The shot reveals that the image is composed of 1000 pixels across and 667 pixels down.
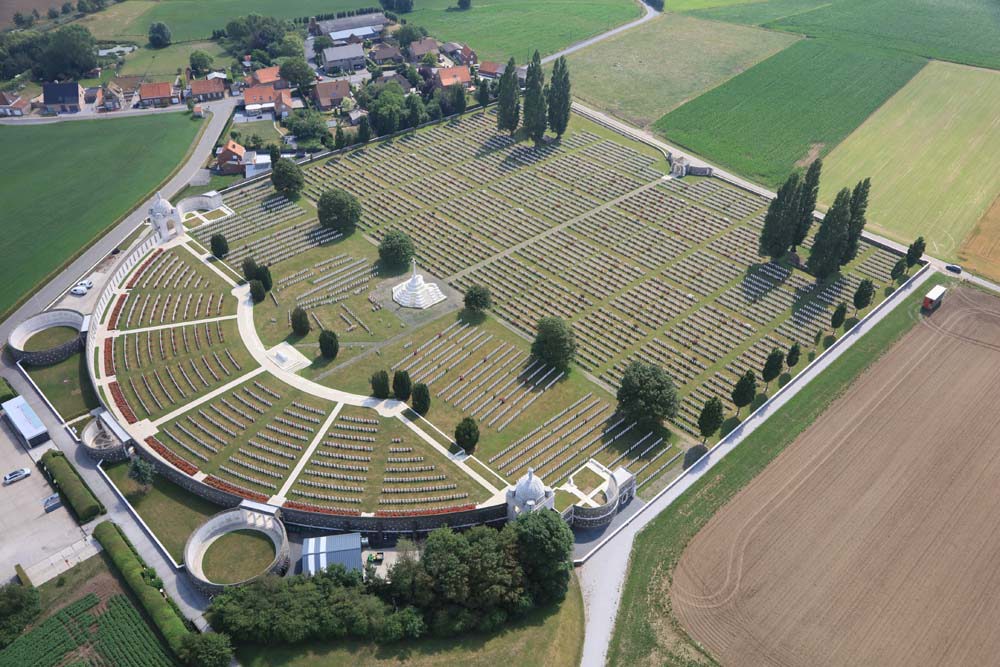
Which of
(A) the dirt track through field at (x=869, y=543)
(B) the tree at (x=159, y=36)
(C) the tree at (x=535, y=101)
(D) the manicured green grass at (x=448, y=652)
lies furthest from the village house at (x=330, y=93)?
(D) the manicured green grass at (x=448, y=652)

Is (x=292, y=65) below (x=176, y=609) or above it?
above

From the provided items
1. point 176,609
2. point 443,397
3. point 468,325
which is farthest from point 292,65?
point 176,609

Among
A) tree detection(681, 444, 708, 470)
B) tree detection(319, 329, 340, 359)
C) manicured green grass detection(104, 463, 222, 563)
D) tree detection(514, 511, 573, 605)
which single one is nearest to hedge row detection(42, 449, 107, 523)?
manicured green grass detection(104, 463, 222, 563)

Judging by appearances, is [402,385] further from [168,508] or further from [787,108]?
[787,108]

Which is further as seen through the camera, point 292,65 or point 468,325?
point 292,65

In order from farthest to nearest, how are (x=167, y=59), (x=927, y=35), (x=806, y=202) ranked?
1. (x=927, y=35)
2. (x=167, y=59)
3. (x=806, y=202)

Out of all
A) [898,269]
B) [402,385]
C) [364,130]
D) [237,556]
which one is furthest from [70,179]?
[898,269]

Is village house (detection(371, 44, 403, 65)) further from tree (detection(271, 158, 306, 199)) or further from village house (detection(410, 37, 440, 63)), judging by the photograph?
tree (detection(271, 158, 306, 199))

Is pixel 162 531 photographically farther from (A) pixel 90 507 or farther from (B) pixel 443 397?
(B) pixel 443 397
